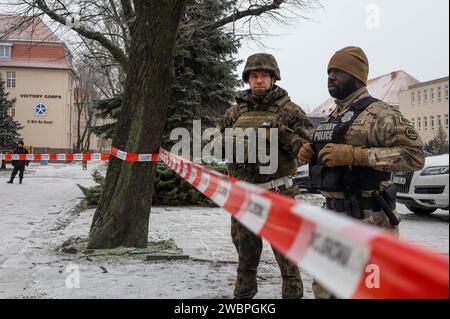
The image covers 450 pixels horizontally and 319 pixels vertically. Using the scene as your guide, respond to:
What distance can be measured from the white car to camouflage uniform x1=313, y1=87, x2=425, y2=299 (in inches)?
242

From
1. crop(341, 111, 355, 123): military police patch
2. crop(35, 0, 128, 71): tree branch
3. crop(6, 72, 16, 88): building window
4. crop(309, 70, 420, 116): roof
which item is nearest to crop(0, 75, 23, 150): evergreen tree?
crop(309, 70, 420, 116): roof

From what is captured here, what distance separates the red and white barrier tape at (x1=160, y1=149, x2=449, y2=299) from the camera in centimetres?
117

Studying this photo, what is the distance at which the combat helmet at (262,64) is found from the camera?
3.81 meters

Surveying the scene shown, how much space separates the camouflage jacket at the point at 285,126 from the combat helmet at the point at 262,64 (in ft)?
0.50

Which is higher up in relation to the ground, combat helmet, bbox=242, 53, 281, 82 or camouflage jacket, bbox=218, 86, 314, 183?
combat helmet, bbox=242, 53, 281, 82

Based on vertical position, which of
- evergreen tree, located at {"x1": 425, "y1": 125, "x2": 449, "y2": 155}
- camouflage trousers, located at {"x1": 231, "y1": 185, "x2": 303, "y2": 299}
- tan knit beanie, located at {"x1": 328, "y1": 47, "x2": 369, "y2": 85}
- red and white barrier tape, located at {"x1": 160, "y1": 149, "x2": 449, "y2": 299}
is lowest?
camouflage trousers, located at {"x1": 231, "y1": 185, "x2": 303, "y2": 299}

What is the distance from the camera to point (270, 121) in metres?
3.78

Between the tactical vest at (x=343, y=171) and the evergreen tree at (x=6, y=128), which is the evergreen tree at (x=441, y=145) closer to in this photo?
the tactical vest at (x=343, y=171)

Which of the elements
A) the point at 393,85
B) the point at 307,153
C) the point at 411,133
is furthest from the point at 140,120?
the point at 393,85

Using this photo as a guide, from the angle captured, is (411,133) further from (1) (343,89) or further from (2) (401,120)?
(1) (343,89)

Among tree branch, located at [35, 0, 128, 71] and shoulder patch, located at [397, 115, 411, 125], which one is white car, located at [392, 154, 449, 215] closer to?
shoulder patch, located at [397, 115, 411, 125]
